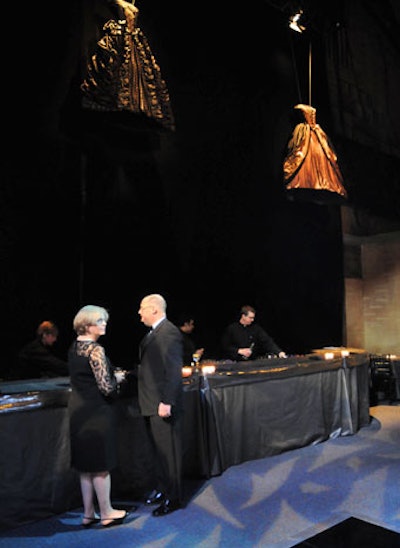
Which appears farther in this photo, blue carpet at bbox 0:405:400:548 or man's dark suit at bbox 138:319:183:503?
man's dark suit at bbox 138:319:183:503

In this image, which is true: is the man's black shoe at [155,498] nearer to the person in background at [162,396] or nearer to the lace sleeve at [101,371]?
the person in background at [162,396]

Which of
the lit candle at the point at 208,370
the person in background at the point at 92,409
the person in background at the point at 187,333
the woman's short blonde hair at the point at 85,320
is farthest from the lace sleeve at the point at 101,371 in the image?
the person in background at the point at 187,333

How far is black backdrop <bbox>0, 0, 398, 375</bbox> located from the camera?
13.3 ft

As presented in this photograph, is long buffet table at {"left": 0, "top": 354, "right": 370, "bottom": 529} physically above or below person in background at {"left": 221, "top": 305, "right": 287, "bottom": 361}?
below

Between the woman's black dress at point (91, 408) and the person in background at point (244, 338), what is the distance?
2542 millimetres

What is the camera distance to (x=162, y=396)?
2871mm

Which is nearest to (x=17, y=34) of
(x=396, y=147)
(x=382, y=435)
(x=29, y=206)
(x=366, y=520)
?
(x=29, y=206)

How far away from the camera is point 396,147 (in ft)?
28.6

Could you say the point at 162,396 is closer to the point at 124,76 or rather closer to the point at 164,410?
the point at 164,410

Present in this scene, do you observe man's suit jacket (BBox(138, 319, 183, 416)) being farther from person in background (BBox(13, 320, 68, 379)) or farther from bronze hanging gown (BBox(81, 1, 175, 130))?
bronze hanging gown (BBox(81, 1, 175, 130))

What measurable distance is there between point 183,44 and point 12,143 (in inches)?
100

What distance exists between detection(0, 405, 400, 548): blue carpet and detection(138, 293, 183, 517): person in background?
18 centimetres

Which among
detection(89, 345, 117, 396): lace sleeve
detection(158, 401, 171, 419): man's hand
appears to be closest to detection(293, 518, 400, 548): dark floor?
detection(158, 401, 171, 419): man's hand

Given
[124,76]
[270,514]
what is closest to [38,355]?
[270,514]
